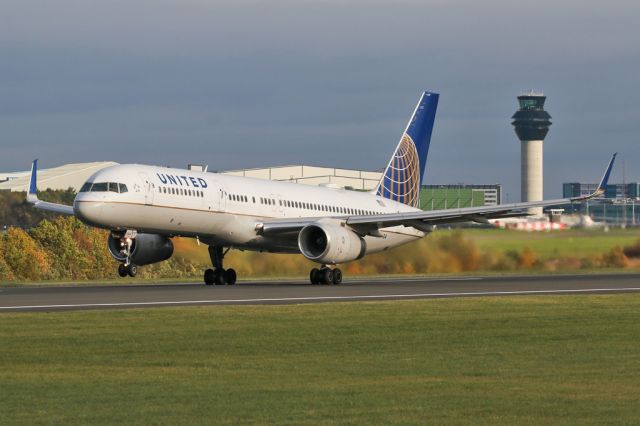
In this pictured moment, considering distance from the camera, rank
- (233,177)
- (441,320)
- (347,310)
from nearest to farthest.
Result: (441,320), (347,310), (233,177)

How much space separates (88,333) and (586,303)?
47.6 feet

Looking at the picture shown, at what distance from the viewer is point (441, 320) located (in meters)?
29.0

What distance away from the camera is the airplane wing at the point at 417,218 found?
4797cm

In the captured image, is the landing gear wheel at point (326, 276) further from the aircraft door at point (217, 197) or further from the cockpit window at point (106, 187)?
the cockpit window at point (106, 187)

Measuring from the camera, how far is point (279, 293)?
40.1 m

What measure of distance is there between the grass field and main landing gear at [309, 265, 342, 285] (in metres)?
15.0

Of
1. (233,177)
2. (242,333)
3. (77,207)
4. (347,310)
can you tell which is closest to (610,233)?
(233,177)

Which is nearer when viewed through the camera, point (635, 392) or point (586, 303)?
point (635, 392)

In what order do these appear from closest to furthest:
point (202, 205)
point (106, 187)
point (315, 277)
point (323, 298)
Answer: point (323, 298) → point (106, 187) → point (202, 205) → point (315, 277)

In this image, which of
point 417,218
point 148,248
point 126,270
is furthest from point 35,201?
point 417,218

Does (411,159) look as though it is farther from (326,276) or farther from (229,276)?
(326,276)

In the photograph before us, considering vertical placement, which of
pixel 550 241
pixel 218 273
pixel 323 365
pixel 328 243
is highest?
pixel 550 241

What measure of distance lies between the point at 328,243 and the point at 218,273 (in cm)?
566

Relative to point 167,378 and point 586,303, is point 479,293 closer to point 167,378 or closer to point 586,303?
point 586,303
